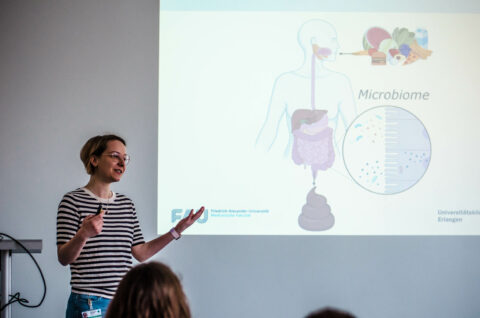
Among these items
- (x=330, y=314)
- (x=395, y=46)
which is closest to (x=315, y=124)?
(x=395, y=46)

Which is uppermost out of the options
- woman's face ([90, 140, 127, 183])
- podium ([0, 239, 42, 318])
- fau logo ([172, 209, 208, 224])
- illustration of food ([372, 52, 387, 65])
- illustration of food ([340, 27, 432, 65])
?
illustration of food ([340, 27, 432, 65])

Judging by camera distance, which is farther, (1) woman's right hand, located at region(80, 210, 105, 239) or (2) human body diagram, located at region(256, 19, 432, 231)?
(2) human body diagram, located at region(256, 19, 432, 231)

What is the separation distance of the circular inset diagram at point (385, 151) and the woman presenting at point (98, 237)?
1.49 meters

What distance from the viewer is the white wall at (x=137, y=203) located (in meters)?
3.53

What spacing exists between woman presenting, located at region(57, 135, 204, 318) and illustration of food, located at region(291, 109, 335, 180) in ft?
4.22

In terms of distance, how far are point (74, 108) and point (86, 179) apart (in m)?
0.47

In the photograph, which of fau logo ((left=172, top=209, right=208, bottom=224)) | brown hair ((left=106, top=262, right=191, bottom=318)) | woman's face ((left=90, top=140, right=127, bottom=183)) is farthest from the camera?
fau logo ((left=172, top=209, right=208, bottom=224))

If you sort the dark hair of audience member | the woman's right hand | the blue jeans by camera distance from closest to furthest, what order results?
the dark hair of audience member
the woman's right hand
the blue jeans

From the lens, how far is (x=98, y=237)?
2260mm

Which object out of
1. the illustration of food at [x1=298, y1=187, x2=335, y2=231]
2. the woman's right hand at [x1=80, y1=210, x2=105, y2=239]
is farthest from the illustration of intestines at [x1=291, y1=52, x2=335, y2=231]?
the woman's right hand at [x1=80, y1=210, x2=105, y2=239]

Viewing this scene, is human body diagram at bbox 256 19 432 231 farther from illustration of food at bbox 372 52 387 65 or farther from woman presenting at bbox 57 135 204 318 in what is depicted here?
woman presenting at bbox 57 135 204 318

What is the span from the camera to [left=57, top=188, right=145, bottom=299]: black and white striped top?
221 cm

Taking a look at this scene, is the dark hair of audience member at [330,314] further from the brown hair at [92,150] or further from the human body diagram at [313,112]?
the human body diagram at [313,112]

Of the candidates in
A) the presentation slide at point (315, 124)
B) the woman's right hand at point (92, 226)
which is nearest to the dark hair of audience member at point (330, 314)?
the woman's right hand at point (92, 226)
